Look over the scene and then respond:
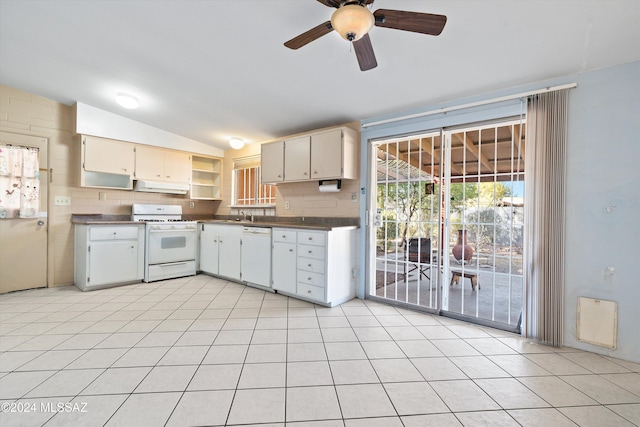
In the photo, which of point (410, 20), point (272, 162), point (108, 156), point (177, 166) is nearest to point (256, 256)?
point (272, 162)

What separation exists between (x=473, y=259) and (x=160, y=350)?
10.7 feet

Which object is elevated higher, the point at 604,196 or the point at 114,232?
the point at 604,196

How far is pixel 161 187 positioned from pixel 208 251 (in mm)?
1335

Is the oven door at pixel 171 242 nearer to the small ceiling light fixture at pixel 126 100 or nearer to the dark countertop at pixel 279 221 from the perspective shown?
the dark countertop at pixel 279 221

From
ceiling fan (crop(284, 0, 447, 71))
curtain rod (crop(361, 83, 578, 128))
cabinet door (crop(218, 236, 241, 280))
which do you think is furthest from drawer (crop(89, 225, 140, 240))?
ceiling fan (crop(284, 0, 447, 71))

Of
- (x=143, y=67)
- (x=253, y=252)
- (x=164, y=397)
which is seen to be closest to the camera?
(x=164, y=397)

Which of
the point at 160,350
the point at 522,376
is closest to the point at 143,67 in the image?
the point at 160,350

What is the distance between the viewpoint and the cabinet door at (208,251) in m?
4.58

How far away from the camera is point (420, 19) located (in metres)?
1.56

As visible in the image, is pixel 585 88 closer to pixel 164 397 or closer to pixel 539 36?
pixel 539 36

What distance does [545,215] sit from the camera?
244 cm

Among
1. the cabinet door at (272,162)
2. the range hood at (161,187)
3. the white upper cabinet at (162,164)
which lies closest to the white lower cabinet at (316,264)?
the cabinet door at (272,162)

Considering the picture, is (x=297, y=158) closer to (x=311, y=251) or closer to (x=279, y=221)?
(x=279, y=221)

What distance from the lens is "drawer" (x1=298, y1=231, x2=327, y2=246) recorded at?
3.31m
